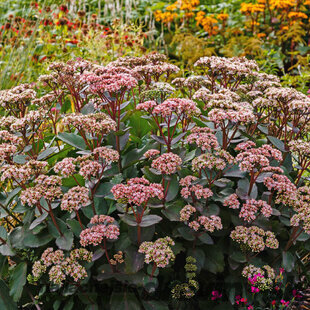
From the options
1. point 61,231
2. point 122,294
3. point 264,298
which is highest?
point 61,231

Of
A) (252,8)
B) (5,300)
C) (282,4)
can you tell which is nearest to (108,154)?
(5,300)

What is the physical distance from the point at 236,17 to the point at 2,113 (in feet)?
18.7

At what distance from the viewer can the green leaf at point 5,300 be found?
1984 millimetres

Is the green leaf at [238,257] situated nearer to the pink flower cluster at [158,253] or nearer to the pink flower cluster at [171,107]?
the pink flower cluster at [158,253]

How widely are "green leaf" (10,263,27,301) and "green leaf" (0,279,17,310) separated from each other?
0.09 m

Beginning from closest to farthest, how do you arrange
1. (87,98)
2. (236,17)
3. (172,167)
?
(172,167) → (87,98) → (236,17)

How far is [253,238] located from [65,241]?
0.92 m

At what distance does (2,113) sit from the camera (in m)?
3.77

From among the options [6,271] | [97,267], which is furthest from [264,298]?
[6,271]

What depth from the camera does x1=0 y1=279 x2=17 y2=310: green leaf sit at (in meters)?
1.98

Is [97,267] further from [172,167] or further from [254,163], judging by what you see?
[254,163]

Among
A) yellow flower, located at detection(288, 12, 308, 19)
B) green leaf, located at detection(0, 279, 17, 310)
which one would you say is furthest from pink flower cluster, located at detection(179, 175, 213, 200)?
yellow flower, located at detection(288, 12, 308, 19)

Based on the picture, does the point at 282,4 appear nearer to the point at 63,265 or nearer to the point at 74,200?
the point at 74,200

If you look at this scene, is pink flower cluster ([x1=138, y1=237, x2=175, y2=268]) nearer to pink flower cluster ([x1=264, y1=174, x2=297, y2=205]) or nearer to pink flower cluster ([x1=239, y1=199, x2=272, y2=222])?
pink flower cluster ([x1=239, y1=199, x2=272, y2=222])
